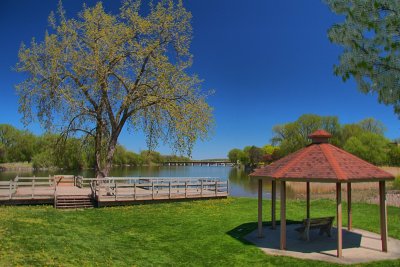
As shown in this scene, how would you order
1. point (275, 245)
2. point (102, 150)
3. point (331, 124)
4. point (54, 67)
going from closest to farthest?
point (275, 245), point (54, 67), point (102, 150), point (331, 124)

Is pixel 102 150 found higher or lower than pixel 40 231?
higher

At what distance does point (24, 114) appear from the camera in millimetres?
25516

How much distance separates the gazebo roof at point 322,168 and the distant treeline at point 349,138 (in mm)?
55385

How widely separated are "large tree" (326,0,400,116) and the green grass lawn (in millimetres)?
4886

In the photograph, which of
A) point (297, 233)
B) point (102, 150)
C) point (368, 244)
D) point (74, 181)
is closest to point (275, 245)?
point (297, 233)

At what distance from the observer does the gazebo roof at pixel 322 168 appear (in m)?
11.3

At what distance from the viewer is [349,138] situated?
226 ft

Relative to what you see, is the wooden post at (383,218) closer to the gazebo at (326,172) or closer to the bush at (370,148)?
the gazebo at (326,172)

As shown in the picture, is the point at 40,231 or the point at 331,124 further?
the point at 331,124

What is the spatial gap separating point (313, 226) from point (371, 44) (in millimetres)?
6549

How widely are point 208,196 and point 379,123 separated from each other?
230 feet

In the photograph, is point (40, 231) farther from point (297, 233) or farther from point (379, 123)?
point (379, 123)

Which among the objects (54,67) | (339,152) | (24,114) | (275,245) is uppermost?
(54,67)

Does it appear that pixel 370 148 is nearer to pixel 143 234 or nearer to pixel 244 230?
pixel 244 230
